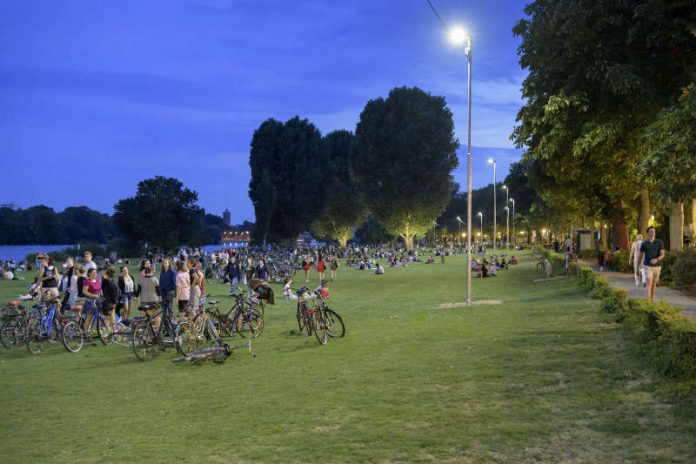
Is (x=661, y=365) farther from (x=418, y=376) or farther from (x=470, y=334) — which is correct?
(x=470, y=334)

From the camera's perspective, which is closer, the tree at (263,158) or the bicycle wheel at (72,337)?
the bicycle wheel at (72,337)

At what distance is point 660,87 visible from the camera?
2114 cm

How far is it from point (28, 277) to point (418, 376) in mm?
38354

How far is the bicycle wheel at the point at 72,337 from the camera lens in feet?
42.9

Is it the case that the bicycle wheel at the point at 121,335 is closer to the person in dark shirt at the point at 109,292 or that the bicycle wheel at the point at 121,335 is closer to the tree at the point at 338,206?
the person in dark shirt at the point at 109,292

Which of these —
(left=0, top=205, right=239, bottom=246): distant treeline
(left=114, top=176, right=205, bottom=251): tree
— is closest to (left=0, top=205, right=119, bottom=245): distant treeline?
(left=0, top=205, right=239, bottom=246): distant treeline

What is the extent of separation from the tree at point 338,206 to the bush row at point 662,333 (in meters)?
73.0

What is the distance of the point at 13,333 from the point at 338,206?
74.5 meters

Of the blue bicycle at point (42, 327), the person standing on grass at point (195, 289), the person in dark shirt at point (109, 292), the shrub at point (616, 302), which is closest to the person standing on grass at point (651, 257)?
the shrub at point (616, 302)

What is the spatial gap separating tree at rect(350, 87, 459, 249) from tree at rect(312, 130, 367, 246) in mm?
14085

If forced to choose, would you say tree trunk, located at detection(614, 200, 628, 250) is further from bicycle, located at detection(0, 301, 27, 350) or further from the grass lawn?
bicycle, located at detection(0, 301, 27, 350)

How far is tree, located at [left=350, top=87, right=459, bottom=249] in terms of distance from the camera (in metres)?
68.2

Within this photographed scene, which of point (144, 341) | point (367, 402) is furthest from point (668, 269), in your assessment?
point (144, 341)

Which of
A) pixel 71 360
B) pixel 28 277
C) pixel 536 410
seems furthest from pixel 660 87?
pixel 28 277
